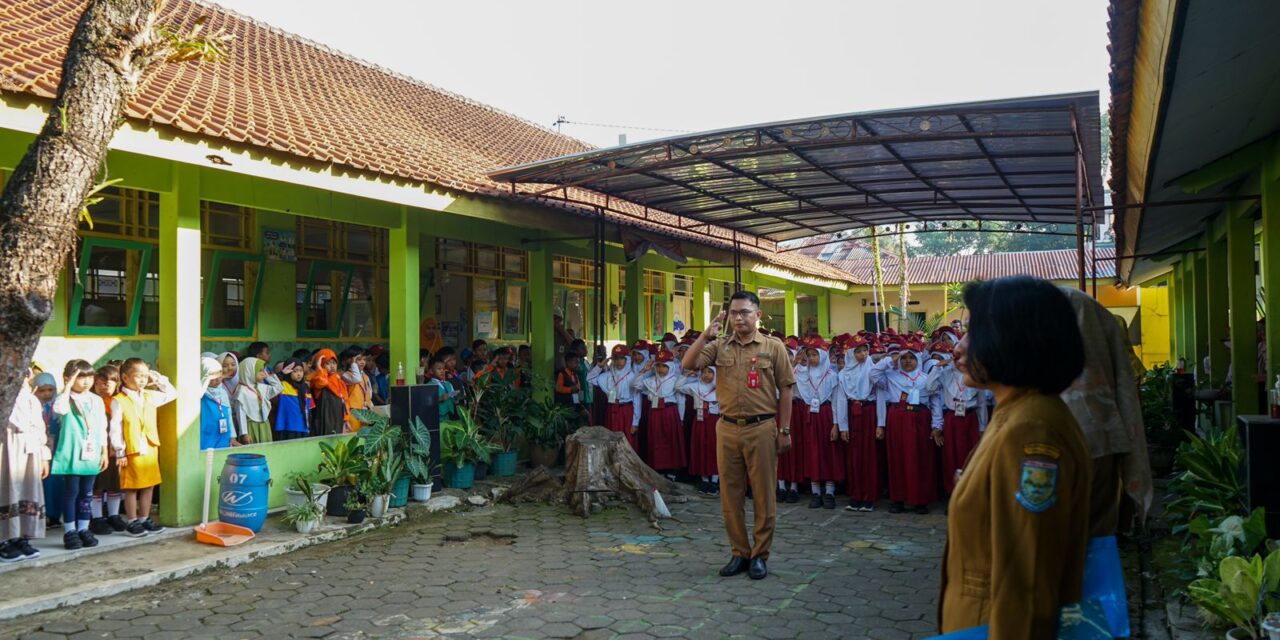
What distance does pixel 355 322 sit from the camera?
11531mm

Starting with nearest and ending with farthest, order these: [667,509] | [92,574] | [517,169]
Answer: [92,574], [667,509], [517,169]

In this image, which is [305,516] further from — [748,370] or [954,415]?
[954,415]

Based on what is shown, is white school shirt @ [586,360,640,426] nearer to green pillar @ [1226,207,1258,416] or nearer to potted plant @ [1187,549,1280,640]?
green pillar @ [1226,207,1258,416]

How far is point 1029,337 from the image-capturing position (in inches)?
81.0

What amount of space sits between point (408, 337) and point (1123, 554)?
7210 millimetres

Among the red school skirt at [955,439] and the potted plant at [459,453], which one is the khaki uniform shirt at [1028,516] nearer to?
the red school skirt at [955,439]

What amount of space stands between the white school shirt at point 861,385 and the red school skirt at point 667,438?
7.58ft

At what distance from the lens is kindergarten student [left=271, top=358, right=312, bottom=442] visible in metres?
8.50

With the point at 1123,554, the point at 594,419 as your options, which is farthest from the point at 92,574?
the point at 1123,554

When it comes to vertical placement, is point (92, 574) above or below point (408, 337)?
below

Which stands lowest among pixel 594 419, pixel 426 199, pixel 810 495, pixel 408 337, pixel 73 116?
pixel 810 495

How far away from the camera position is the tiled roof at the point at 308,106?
6.68 metres

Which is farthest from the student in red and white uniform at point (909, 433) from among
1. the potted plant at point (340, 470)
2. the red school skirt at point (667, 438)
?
the potted plant at point (340, 470)

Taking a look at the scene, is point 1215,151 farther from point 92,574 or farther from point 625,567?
point 92,574
